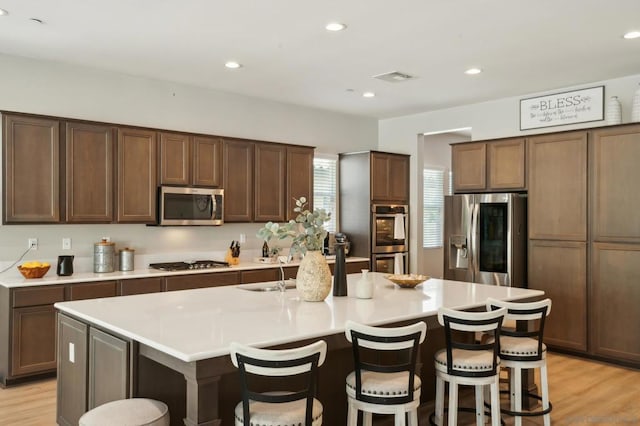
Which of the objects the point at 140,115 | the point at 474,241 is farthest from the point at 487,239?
the point at 140,115

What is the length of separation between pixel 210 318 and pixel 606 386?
3.44m

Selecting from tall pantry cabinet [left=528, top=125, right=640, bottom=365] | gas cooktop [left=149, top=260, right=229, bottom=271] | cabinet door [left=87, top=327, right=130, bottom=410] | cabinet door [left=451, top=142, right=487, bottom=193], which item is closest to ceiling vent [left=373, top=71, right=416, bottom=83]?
cabinet door [left=451, top=142, right=487, bottom=193]

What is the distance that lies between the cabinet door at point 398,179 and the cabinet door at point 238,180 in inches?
84.1

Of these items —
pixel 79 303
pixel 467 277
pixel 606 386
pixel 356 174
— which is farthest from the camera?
pixel 356 174

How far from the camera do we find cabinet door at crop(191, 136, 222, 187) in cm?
552

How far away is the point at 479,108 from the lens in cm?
665

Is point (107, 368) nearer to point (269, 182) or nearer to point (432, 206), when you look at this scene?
point (269, 182)

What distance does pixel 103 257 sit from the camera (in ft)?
16.2

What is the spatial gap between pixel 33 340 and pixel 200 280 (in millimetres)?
1509

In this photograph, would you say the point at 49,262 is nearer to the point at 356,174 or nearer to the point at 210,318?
the point at 210,318

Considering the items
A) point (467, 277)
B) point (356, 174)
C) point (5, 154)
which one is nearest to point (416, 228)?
point (356, 174)

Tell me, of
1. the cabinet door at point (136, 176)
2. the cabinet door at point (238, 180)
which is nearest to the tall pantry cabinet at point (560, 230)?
the cabinet door at point (238, 180)

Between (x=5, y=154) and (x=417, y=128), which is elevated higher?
(x=417, y=128)

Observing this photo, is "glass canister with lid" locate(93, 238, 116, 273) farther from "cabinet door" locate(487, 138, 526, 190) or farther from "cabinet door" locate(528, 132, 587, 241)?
"cabinet door" locate(528, 132, 587, 241)
